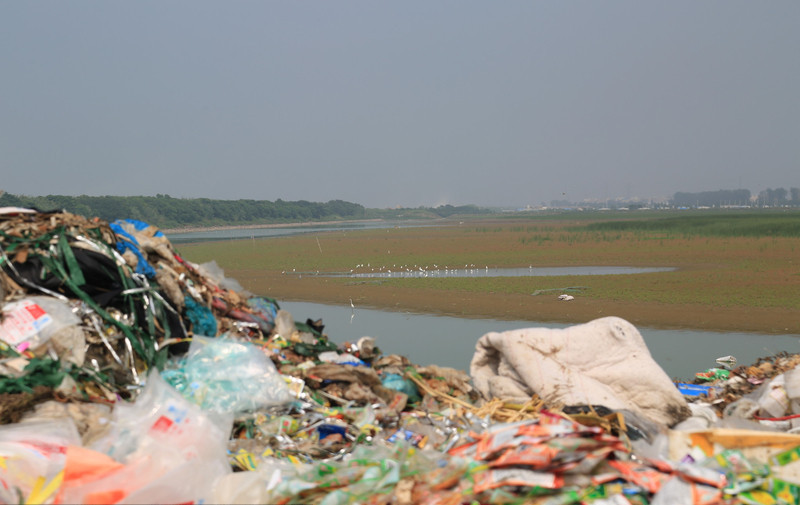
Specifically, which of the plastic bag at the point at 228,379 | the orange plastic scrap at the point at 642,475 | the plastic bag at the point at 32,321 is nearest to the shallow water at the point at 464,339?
the plastic bag at the point at 228,379

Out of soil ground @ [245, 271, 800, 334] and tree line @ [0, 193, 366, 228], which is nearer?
soil ground @ [245, 271, 800, 334]

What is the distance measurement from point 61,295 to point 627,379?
335 cm

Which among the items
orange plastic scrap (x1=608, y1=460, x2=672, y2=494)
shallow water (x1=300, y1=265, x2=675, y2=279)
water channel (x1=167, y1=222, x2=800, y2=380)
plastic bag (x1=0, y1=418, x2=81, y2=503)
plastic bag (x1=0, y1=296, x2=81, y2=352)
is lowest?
water channel (x1=167, y1=222, x2=800, y2=380)

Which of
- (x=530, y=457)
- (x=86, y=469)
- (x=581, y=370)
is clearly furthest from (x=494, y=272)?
(x=86, y=469)

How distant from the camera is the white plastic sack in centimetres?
378

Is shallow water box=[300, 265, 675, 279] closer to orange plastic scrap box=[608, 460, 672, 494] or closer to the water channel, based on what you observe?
the water channel

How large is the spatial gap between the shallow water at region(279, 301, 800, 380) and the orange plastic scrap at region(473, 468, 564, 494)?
4387 mm

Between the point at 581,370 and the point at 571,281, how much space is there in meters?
9.52

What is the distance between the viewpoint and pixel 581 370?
408 cm

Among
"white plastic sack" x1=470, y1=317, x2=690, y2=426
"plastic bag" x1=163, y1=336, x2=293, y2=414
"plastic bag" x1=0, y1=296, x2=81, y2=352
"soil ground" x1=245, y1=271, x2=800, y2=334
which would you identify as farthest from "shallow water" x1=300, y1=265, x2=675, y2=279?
"plastic bag" x1=0, y1=296, x2=81, y2=352

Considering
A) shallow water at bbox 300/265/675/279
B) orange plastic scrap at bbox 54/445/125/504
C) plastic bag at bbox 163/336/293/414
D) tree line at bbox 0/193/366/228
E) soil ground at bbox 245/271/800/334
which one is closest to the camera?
orange plastic scrap at bbox 54/445/125/504

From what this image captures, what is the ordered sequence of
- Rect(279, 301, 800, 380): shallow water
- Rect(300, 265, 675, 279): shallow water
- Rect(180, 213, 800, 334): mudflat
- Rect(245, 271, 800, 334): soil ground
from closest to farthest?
1. Rect(279, 301, 800, 380): shallow water
2. Rect(245, 271, 800, 334): soil ground
3. Rect(180, 213, 800, 334): mudflat
4. Rect(300, 265, 675, 279): shallow water

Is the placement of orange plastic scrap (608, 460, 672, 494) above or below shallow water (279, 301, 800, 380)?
above

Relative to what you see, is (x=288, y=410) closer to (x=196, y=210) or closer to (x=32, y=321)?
(x=32, y=321)
